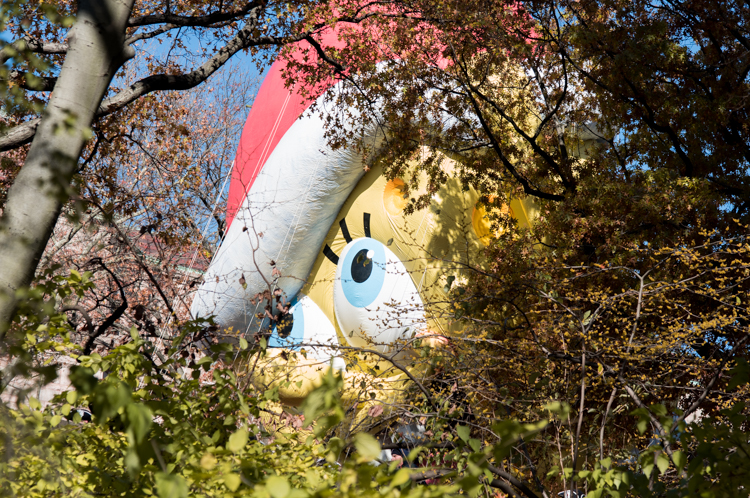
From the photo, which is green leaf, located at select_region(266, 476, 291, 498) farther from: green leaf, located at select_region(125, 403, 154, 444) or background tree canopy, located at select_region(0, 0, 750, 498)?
background tree canopy, located at select_region(0, 0, 750, 498)

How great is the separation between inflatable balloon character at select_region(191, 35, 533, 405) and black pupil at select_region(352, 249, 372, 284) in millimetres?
13

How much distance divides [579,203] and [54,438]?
5290 mm

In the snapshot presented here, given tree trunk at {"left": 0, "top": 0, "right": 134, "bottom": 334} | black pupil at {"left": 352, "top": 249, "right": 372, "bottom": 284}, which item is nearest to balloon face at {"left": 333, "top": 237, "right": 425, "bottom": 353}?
black pupil at {"left": 352, "top": 249, "right": 372, "bottom": 284}

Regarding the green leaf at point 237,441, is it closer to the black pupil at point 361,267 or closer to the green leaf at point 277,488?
the green leaf at point 277,488

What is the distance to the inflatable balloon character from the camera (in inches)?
251

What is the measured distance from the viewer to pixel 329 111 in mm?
6684

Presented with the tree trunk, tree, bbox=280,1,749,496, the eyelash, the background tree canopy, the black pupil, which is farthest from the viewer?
the eyelash

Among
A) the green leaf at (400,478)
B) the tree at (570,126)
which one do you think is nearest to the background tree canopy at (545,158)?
the tree at (570,126)

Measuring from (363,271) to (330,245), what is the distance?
2.85 ft

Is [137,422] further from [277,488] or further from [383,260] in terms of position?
[383,260]

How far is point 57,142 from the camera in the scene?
223cm

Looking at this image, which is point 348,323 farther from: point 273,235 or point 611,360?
point 611,360

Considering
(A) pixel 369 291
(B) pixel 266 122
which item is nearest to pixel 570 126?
(A) pixel 369 291

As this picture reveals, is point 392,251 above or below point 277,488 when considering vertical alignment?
above
